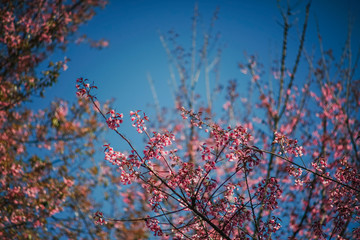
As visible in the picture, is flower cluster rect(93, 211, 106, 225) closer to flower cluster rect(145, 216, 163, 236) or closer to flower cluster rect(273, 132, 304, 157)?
flower cluster rect(145, 216, 163, 236)

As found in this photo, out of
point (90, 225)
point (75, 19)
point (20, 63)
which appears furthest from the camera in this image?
point (75, 19)

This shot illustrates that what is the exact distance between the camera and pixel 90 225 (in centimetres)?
624

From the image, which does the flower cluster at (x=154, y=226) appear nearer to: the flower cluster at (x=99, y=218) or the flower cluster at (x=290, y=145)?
the flower cluster at (x=99, y=218)

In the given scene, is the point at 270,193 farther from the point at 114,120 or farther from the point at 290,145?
the point at 114,120

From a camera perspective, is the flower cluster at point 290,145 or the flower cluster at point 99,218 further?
the flower cluster at point 290,145

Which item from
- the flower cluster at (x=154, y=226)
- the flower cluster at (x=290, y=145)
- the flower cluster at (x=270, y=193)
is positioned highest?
the flower cluster at (x=290, y=145)

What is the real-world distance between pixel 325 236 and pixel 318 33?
447cm

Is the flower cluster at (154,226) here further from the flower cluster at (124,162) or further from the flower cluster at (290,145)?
the flower cluster at (290,145)

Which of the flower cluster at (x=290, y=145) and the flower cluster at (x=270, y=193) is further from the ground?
the flower cluster at (x=290, y=145)

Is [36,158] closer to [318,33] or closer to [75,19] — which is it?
[75,19]

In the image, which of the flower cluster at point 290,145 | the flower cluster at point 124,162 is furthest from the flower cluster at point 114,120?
the flower cluster at point 290,145

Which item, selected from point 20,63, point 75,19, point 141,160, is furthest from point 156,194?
point 75,19

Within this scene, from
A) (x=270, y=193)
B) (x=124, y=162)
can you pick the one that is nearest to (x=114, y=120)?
(x=124, y=162)

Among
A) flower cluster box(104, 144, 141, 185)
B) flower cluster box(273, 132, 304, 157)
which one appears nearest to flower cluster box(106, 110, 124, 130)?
flower cluster box(104, 144, 141, 185)
